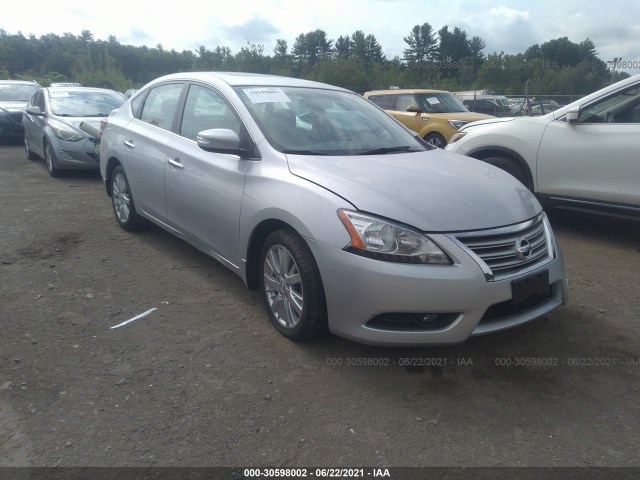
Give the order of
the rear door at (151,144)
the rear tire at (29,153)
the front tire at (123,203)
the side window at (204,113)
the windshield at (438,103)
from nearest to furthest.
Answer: the side window at (204,113) → the rear door at (151,144) → the front tire at (123,203) → the rear tire at (29,153) → the windshield at (438,103)

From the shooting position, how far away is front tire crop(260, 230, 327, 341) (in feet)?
10.4

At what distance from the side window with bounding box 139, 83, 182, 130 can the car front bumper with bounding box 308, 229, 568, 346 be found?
244 centimetres

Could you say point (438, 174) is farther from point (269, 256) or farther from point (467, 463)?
point (467, 463)

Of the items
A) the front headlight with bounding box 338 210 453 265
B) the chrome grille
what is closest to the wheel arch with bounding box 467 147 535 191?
the chrome grille

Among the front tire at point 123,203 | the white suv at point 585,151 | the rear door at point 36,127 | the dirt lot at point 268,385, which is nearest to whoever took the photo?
the dirt lot at point 268,385

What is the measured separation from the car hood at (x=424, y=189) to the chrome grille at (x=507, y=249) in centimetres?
6

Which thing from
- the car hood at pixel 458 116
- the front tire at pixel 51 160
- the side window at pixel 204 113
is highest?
the side window at pixel 204 113

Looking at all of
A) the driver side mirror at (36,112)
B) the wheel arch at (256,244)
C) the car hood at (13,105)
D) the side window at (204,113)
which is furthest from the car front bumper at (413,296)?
the car hood at (13,105)

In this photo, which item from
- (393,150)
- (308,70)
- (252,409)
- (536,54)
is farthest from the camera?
(536,54)

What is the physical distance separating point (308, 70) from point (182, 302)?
40.6 metres

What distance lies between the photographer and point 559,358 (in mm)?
3346

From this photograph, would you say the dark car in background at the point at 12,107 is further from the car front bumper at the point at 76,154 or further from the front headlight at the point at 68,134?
the car front bumper at the point at 76,154

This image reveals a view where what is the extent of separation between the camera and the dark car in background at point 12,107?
13.1 meters

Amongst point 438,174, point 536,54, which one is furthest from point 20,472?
point 536,54
